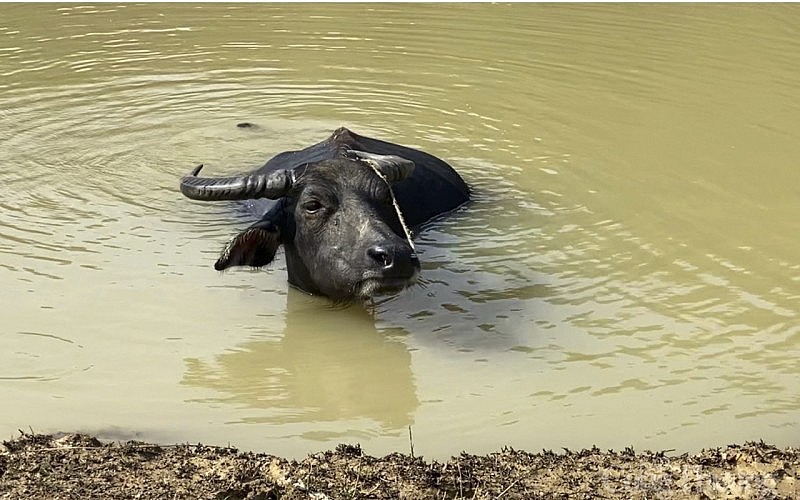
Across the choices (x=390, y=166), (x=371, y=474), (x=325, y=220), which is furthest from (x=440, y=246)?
(x=371, y=474)

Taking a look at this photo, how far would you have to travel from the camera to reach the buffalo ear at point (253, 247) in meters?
5.72

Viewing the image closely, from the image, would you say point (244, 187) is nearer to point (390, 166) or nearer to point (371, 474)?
point (390, 166)

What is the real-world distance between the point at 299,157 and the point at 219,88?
3.52 meters

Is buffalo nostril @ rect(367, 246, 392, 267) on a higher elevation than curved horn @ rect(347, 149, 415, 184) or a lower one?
lower

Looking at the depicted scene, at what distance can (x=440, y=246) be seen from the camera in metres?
6.58

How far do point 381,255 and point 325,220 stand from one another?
55 cm

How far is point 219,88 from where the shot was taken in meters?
10.2

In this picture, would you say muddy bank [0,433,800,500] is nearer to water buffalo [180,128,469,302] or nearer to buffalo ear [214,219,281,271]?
water buffalo [180,128,469,302]

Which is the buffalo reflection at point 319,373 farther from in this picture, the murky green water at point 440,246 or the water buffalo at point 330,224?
the water buffalo at point 330,224

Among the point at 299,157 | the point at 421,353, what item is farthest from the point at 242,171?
the point at 421,353

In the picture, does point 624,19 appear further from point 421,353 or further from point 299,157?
point 421,353

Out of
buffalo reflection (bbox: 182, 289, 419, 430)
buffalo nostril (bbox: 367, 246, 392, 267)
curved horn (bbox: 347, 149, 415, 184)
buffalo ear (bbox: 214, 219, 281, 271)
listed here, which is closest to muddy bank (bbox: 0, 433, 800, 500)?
buffalo reflection (bbox: 182, 289, 419, 430)

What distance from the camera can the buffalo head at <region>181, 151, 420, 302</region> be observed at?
18.1 ft

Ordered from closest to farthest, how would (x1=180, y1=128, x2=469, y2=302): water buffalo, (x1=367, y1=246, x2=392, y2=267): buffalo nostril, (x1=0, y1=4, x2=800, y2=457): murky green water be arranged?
(x1=0, y1=4, x2=800, y2=457): murky green water
(x1=367, y1=246, x2=392, y2=267): buffalo nostril
(x1=180, y1=128, x2=469, y2=302): water buffalo
